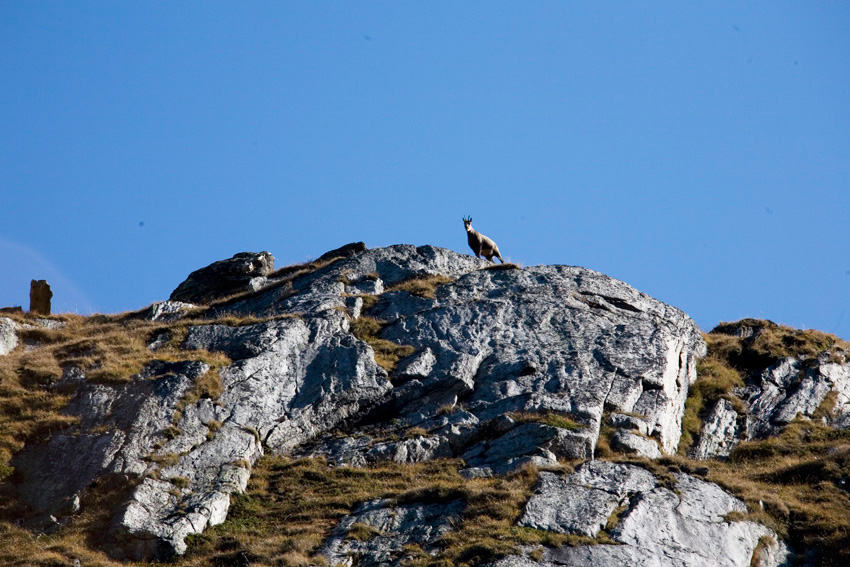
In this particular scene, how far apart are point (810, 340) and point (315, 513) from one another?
22.8 metres

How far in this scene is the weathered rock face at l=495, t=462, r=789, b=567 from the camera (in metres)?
21.3

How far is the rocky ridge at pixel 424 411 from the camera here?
22859mm

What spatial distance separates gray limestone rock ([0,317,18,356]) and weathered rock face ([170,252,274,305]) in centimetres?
933

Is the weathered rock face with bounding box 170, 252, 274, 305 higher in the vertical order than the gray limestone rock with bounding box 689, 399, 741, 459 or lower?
higher

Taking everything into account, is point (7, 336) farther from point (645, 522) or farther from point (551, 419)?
point (645, 522)

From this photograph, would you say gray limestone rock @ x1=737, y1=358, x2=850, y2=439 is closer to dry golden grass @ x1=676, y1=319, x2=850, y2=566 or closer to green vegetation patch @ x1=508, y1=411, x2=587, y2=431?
dry golden grass @ x1=676, y1=319, x2=850, y2=566

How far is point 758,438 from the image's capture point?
102ft

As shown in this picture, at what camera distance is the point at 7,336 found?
36156mm

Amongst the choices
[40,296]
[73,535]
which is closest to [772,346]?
[73,535]

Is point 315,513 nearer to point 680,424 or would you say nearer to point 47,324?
point 680,424

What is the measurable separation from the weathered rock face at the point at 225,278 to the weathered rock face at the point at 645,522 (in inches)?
947

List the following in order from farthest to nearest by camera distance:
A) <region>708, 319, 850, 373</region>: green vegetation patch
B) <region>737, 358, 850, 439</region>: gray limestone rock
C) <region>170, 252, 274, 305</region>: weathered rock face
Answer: <region>170, 252, 274, 305</region>: weathered rock face
<region>708, 319, 850, 373</region>: green vegetation patch
<region>737, 358, 850, 439</region>: gray limestone rock

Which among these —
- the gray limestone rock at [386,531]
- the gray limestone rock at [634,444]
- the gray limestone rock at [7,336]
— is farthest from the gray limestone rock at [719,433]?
the gray limestone rock at [7,336]

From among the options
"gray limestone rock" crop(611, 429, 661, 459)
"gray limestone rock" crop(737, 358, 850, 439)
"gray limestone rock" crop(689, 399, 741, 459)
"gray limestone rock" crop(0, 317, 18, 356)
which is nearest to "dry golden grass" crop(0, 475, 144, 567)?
"gray limestone rock" crop(0, 317, 18, 356)
